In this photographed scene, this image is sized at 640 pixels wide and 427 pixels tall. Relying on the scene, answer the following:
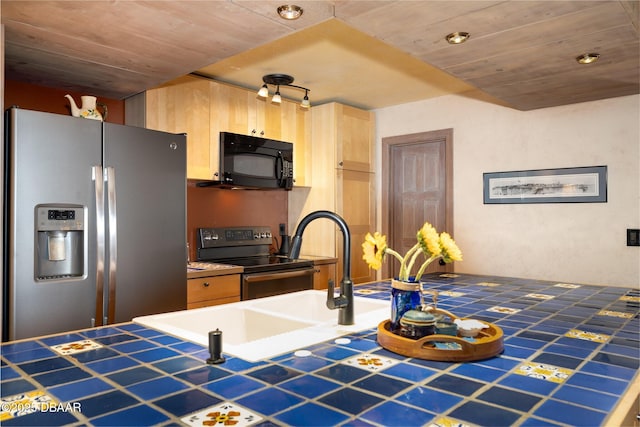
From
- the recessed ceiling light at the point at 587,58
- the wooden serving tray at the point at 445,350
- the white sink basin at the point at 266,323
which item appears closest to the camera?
the wooden serving tray at the point at 445,350

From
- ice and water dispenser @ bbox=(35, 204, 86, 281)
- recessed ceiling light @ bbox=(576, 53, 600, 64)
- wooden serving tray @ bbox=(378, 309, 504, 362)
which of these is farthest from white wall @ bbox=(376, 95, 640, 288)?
ice and water dispenser @ bbox=(35, 204, 86, 281)

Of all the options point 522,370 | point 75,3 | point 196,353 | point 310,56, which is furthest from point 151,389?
point 310,56

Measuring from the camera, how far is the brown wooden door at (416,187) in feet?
13.6

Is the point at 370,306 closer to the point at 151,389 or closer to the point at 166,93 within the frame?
the point at 151,389

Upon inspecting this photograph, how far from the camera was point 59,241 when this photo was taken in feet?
7.57

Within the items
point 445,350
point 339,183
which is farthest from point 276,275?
point 445,350

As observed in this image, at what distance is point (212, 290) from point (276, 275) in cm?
56

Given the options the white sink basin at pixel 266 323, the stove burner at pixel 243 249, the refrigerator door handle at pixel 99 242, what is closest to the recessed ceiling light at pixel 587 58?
the white sink basin at pixel 266 323

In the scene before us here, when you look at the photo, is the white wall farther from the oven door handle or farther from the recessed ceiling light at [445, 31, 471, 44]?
the recessed ceiling light at [445, 31, 471, 44]

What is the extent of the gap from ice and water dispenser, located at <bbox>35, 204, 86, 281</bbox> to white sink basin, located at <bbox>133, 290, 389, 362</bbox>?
3.20ft

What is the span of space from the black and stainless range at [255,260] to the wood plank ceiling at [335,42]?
1.35m

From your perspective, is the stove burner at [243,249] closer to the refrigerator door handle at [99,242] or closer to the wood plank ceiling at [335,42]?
the refrigerator door handle at [99,242]

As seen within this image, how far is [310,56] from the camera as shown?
123 inches

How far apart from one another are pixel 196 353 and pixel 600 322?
1.40 metres
